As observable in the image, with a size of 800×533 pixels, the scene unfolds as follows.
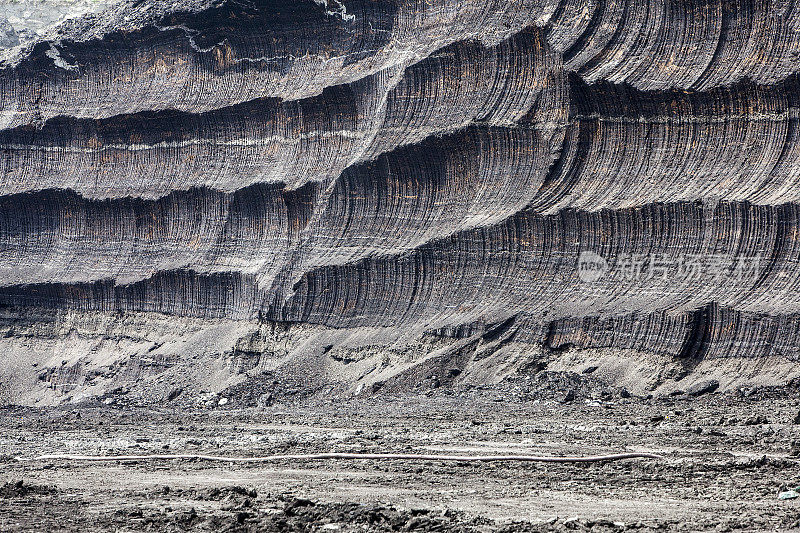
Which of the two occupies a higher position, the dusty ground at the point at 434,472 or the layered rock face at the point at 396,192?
the layered rock face at the point at 396,192

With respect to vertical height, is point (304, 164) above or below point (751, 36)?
below

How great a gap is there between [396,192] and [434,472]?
32.6 ft

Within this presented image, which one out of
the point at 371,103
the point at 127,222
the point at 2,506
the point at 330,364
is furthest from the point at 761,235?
the point at 127,222

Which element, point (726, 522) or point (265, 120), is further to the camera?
point (265, 120)

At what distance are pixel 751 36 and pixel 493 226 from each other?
16.6ft

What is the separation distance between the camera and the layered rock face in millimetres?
15367

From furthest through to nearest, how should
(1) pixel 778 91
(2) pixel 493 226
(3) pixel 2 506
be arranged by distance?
1. (2) pixel 493 226
2. (1) pixel 778 91
3. (3) pixel 2 506

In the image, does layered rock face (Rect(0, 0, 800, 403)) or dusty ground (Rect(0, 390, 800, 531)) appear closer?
dusty ground (Rect(0, 390, 800, 531))

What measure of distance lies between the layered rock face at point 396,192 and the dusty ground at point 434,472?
186 centimetres

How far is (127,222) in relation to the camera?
23.9 metres

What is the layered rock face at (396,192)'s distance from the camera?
15367 millimetres

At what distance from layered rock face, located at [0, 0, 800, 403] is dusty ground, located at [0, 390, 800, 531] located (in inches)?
73.1

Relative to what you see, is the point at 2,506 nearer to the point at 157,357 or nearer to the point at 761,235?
the point at 761,235

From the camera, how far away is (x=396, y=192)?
19453 millimetres
